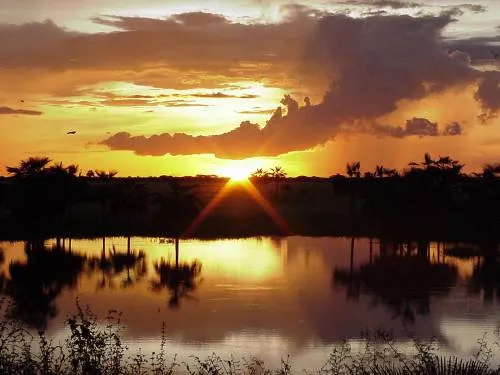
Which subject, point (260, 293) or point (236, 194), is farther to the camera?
point (236, 194)

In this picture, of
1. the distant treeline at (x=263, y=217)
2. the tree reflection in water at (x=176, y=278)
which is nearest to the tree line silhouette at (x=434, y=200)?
the distant treeline at (x=263, y=217)

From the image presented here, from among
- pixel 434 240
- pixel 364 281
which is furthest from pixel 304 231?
pixel 364 281

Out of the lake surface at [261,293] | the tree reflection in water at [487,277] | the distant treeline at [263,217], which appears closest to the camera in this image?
the lake surface at [261,293]

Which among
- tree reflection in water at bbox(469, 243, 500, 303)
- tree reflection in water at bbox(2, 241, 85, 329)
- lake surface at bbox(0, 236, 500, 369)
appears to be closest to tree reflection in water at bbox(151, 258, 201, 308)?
lake surface at bbox(0, 236, 500, 369)

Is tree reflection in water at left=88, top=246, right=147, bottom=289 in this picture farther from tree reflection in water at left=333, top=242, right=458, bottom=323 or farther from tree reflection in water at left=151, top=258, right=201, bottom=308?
tree reflection in water at left=333, top=242, right=458, bottom=323

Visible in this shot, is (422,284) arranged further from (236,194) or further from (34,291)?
(236,194)

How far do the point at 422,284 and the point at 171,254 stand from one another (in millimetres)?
23346

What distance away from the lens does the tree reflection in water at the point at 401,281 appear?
40062mm

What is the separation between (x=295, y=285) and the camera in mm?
47469

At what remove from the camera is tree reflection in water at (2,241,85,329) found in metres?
35.3

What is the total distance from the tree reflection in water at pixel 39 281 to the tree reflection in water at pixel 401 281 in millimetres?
15794

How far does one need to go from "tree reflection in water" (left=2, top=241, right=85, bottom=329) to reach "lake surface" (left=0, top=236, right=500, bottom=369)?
7 centimetres

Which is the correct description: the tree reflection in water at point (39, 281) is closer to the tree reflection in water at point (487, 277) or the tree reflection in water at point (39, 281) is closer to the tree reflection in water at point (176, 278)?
the tree reflection in water at point (176, 278)

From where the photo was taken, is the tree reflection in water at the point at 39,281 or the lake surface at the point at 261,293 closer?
the lake surface at the point at 261,293
